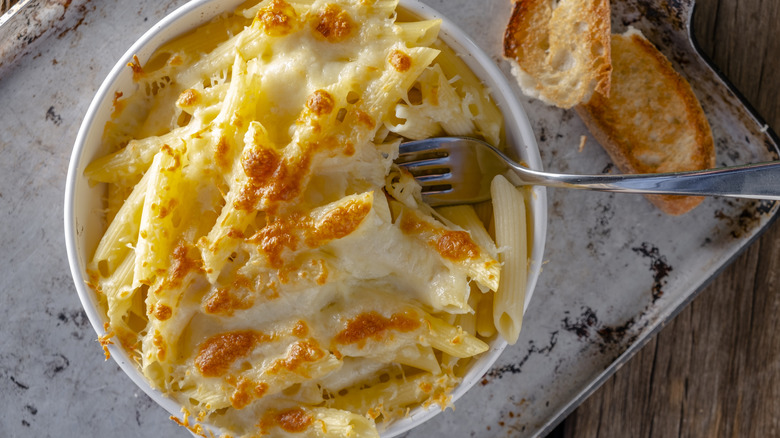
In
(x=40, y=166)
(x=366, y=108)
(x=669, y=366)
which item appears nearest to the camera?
(x=366, y=108)

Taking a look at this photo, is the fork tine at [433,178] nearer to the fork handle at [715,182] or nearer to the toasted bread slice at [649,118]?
the fork handle at [715,182]

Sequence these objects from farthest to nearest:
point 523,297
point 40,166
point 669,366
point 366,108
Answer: point 669,366 < point 40,166 < point 523,297 < point 366,108

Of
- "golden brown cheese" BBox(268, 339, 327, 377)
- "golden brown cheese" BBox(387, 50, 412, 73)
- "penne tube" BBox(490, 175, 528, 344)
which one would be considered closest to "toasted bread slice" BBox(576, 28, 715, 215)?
"penne tube" BBox(490, 175, 528, 344)

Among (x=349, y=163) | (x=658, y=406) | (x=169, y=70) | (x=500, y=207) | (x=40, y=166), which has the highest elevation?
(x=169, y=70)

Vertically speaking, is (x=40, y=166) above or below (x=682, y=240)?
above

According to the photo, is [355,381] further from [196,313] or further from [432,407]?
[196,313]

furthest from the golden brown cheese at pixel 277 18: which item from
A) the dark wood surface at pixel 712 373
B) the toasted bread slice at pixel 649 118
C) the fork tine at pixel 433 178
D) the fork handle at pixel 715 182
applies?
the dark wood surface at pixel 712 373

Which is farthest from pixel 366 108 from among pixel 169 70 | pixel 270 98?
pixel 169 70
